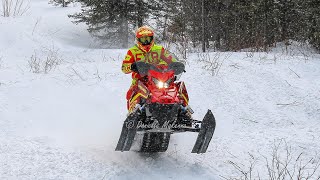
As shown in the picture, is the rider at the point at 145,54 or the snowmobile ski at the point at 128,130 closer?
the snowmobile ski at the point at 128,130

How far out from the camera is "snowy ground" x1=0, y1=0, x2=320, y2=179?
5.15 m

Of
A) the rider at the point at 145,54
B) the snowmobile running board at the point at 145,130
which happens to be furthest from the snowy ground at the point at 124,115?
the rider at the point at 145,54

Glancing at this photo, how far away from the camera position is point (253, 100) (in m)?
8.12

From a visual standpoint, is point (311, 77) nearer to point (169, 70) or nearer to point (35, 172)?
point (169, 70)

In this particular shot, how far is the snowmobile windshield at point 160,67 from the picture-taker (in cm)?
531

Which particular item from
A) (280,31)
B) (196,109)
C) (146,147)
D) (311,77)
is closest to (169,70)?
(146,147)

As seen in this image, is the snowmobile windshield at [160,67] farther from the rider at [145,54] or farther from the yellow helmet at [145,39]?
the yellow helmet at [145,39]

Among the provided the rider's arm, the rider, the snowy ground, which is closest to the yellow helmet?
the rider

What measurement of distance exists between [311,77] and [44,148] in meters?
6.27

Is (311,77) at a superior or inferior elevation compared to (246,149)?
superior

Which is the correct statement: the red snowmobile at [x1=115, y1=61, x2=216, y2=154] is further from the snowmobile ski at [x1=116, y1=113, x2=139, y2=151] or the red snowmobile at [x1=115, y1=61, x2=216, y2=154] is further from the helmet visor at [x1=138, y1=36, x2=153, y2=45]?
the helmet visor at [x1=138, y1=36, x2=153, y2=45]

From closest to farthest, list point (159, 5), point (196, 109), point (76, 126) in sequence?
1. point (76, 126)
2. point (196, 109)
3. point (159, 5)

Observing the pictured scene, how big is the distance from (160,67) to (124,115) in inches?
93.3

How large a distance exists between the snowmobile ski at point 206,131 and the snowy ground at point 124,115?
1.09 feet
